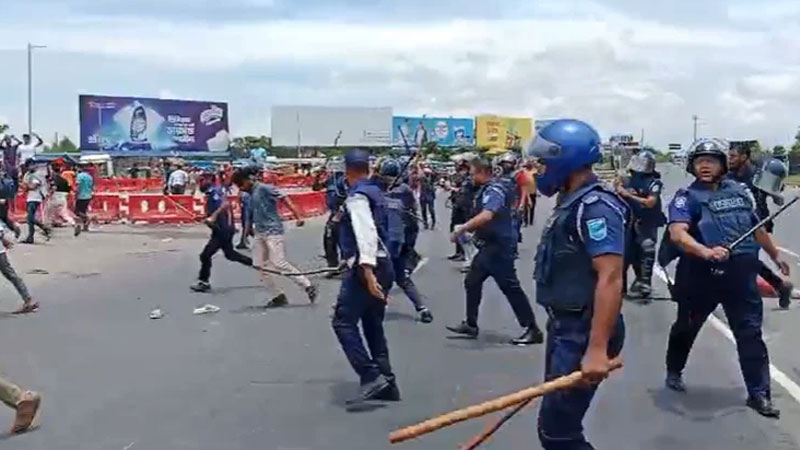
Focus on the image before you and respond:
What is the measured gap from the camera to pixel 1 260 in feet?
38.5

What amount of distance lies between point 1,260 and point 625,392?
6.71m

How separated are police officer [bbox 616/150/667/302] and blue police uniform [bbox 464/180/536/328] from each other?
2756 mm

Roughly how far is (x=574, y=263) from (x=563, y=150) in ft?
1.46

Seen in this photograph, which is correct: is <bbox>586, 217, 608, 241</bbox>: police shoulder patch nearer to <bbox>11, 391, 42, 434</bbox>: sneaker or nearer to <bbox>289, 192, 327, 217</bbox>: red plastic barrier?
<bbox>11, 391, 42, 434</bbox>: sneaker

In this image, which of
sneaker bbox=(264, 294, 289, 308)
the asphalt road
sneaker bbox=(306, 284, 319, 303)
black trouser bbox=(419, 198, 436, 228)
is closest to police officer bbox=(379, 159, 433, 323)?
the asphalt road

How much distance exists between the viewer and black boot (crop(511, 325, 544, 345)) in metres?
10.1

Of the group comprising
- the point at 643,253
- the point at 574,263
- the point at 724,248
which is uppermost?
the point at 574,263

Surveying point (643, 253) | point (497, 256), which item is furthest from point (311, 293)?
point (643, 253)

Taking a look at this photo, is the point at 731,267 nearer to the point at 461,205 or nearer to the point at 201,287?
the point at 201,287

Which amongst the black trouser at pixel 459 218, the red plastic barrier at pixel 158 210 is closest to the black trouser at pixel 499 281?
the black trouser at pixel 459 218

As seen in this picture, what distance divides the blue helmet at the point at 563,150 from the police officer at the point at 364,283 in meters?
2.90

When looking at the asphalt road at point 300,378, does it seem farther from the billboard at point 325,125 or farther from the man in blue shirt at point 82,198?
the billboard at point 325,125

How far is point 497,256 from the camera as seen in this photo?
1029 centimetres

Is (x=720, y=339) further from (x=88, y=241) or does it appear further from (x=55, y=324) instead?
(x=88, y=241)
